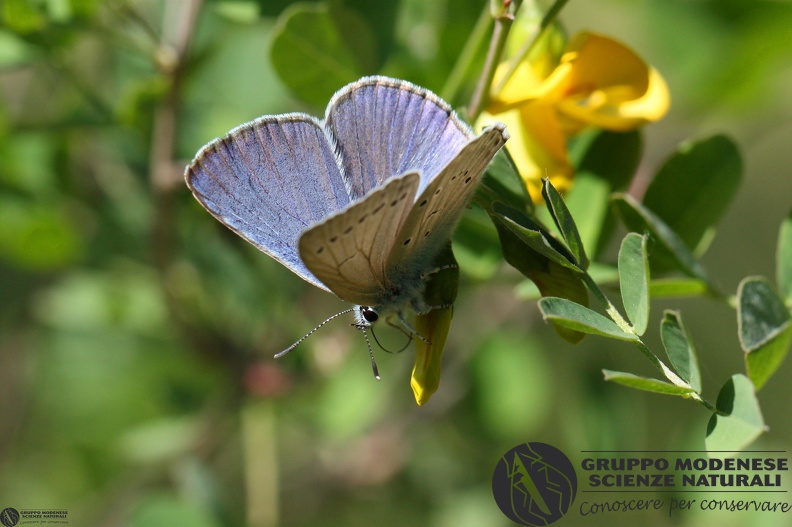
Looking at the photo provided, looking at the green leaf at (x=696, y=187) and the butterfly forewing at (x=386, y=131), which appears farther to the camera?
the green leaf at (x=696, y=187)

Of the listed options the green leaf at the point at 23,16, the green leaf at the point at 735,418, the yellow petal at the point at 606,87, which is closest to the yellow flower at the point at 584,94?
the yellow petal at the point at 606,87

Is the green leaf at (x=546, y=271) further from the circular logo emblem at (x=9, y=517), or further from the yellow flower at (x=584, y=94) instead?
the circular logo emblem at (x=9, y=517)

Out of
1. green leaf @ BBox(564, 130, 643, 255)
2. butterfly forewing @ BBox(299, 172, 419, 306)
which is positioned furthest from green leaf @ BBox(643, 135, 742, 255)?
butterfly forewing @ BBox(299, 172, 419, 306)

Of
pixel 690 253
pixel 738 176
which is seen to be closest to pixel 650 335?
pixel 690 253

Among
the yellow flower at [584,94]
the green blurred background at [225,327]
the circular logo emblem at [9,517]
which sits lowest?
the circular logo emblem at [9,517]

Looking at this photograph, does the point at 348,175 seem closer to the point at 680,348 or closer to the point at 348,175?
the point at 348,175

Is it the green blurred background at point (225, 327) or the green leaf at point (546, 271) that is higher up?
the green leaf at point (546, 271)

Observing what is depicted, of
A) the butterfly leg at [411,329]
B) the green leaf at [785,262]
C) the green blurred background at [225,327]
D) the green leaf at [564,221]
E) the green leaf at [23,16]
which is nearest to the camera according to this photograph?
the green leaf at [564,221]
